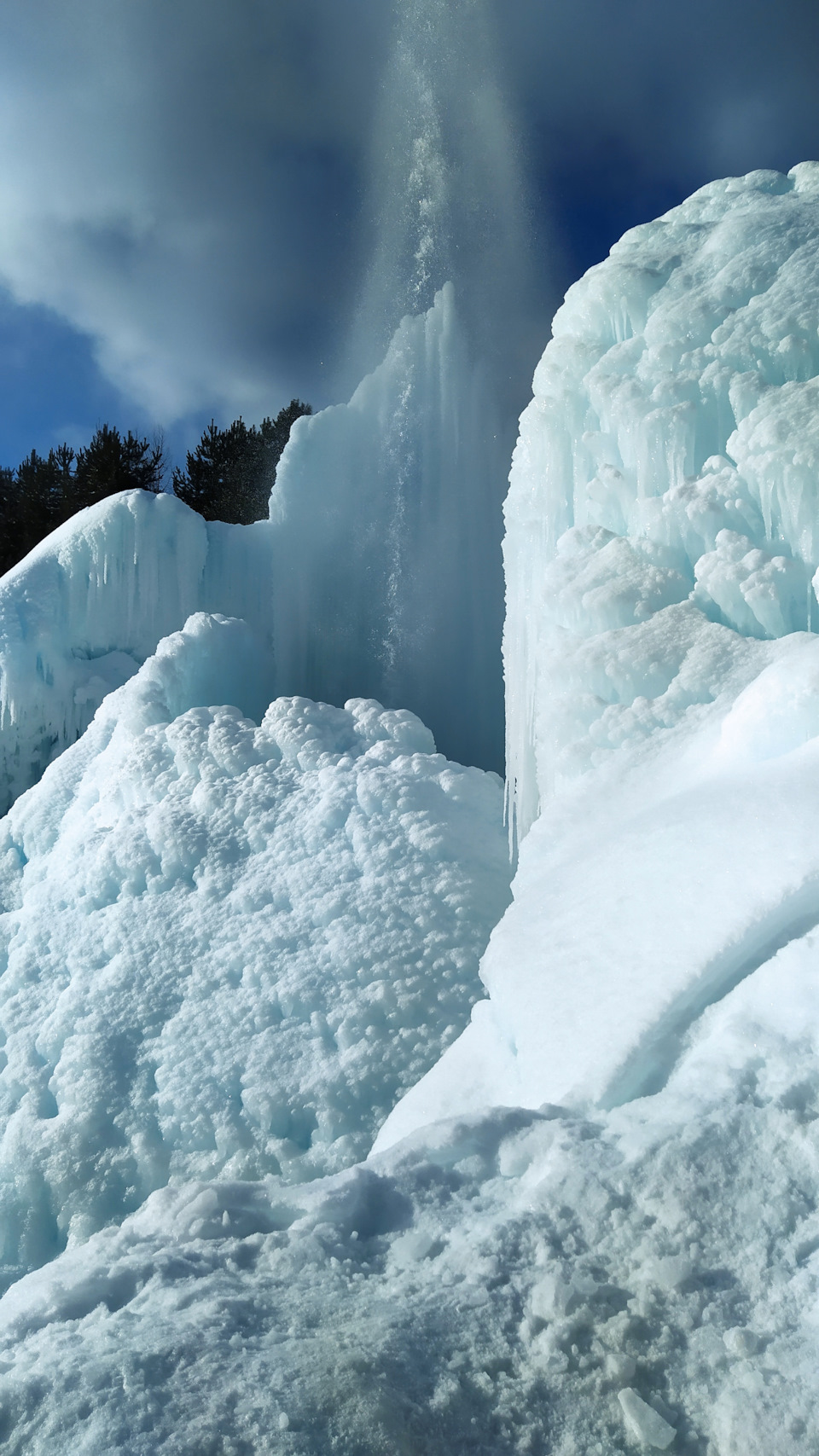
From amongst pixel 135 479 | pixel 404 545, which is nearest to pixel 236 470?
pixel 135 479

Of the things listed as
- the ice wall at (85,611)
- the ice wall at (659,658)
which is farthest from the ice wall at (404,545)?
the ice wall at (659,658)

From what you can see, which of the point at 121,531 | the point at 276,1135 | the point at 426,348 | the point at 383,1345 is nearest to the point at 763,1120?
the point at 383,1345

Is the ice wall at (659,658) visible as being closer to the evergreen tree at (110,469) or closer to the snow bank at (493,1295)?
the snow bank at (493,1295)

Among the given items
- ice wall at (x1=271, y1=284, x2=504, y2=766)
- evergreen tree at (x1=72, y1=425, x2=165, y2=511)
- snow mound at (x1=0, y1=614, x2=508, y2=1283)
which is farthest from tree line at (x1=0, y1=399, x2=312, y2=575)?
snow mound at (x1=0, y1=614, x2=508, y2=1283)

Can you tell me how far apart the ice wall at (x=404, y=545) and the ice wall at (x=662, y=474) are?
5.83 metres

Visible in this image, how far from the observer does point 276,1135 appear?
170 inches

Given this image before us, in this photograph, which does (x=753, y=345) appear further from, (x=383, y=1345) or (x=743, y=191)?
(x=383, y=1345)

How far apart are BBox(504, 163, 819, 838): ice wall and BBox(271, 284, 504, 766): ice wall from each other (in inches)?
229

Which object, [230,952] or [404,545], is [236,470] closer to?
[404,545]

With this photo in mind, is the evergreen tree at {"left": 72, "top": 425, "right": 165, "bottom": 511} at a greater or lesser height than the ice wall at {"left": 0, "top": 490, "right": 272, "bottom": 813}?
greater

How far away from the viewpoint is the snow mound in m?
4.40

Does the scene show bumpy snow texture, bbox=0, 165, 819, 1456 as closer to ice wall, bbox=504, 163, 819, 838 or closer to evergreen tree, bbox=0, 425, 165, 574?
ice wall, bbox=504, 163, 819, 838

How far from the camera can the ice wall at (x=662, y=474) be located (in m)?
4.46

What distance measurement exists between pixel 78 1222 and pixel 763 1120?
377 cm
